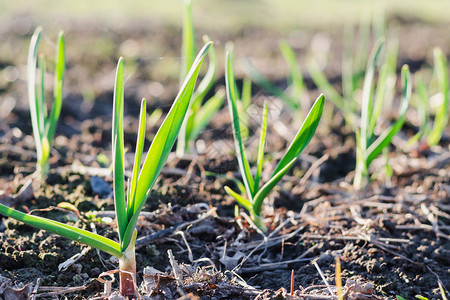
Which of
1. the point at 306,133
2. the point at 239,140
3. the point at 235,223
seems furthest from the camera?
the point at 235,223

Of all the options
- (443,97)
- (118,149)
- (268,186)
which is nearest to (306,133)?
(268,186)

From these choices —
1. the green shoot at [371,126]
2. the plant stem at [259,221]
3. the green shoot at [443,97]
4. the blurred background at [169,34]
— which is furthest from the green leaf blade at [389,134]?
the blurred background at [169,34]

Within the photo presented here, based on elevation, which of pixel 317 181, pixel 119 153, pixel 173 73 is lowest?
pixel 317 181

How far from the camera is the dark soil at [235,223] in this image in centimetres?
156

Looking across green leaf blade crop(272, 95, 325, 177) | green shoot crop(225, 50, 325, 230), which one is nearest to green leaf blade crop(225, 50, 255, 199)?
green shoot crop(225, 50, 325, 230)

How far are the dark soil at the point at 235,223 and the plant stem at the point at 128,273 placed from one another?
0.29 ft

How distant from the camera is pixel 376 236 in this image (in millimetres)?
1781

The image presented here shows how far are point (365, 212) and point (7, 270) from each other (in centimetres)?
131

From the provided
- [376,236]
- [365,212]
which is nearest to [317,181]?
[365,212]

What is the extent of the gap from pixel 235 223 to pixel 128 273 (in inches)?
21.6

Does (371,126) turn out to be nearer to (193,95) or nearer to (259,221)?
(259,221)

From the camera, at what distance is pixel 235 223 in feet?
6.10

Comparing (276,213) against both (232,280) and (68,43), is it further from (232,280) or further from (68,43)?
(68,43)

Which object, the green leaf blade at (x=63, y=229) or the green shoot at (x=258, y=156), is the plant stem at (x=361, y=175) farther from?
the green leaf blade at (x=63, y=229)
